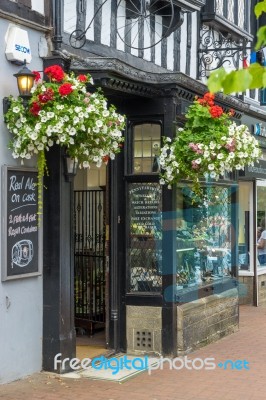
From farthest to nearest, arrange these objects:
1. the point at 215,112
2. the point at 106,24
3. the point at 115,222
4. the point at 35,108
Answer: the point at 115,222 < the point at 106,24 < the point at 215,112 < the point at 35,108

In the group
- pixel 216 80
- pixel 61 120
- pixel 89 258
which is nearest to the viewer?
pixel 216 80

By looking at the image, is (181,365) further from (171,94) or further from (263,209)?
(263,209)

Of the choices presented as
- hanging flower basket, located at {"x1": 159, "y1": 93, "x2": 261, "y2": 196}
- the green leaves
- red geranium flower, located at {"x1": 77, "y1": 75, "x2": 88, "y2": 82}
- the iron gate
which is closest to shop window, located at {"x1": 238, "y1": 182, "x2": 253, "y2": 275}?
the iron gate

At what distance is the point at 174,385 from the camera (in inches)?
317

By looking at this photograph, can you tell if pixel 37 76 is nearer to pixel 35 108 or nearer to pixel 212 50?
pixel 35 108

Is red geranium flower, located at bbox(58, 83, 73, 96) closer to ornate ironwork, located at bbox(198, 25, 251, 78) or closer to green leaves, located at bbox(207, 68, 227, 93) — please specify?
green leaves, located at bbox(207, 68, 227, 93)

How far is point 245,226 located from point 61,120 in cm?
850

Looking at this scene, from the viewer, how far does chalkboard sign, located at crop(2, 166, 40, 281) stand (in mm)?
7652

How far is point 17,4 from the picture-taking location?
7.84 m

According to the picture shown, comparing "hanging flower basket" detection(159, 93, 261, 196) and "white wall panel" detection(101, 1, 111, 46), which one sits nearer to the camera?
"hanging flower basket" detection(159, 93, 261, 196)

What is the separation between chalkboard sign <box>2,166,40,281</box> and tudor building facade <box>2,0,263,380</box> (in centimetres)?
20

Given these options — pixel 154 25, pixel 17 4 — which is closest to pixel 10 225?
pixel 17 4

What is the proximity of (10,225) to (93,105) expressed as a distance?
1530mm

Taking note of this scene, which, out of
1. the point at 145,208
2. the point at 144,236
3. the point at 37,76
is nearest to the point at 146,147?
the point at 145,208
